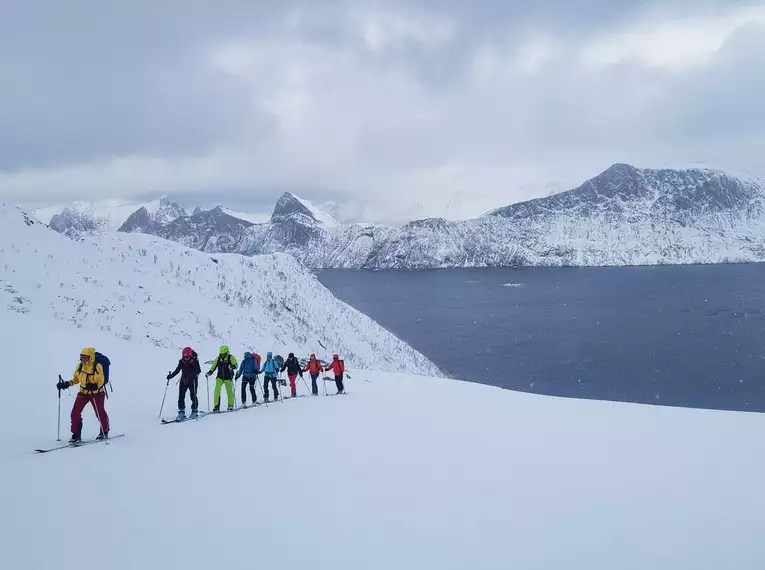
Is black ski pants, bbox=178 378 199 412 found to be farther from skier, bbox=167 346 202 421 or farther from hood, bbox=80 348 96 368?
hood, bbox=80 348 96 368

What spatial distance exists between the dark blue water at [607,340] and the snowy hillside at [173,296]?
18280mm

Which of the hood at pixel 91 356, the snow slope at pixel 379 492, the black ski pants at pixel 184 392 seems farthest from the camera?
the black ski pants at pixel 184 392

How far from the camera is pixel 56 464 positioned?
7570 millimetres

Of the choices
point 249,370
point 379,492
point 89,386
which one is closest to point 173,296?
point 249,370

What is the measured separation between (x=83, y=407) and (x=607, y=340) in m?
72.5

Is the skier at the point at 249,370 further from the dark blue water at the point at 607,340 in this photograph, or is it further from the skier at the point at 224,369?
the dark blue water at the point at 607,340

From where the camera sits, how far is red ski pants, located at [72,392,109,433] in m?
9.12

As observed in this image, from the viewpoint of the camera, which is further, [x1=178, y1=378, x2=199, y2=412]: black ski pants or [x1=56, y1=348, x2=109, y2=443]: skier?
[x1=178, y1=378, x2=199, y2=412]: black ski pants

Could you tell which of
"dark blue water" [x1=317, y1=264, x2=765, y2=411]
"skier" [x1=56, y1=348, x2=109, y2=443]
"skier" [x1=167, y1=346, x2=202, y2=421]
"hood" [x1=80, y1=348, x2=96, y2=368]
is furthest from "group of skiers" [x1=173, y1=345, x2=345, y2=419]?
"dark blue water" [x1=317, y1=264, x2=765, y2=411]

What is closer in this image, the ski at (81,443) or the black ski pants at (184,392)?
the ski at (81,443)

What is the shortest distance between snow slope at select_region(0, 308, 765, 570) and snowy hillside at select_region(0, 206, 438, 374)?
11.0 meters

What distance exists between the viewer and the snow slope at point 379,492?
16.4 ft

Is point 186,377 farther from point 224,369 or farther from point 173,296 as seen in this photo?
point 173,296

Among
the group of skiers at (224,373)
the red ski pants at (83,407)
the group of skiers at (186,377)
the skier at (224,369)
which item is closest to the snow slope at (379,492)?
the red ski pants at (83,407)
